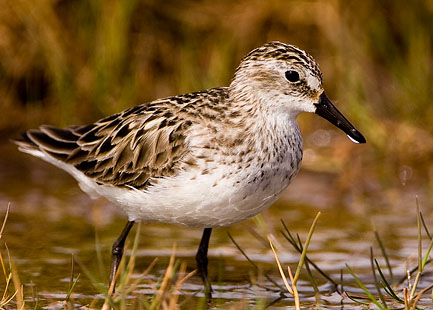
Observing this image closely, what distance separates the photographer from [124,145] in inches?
299

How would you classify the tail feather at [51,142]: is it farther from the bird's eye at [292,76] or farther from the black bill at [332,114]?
the black bill at [332,114]

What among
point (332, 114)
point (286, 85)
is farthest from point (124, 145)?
point (332, 114)

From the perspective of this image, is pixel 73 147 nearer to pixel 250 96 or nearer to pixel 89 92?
pixel 250 96

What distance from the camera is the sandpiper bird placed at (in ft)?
21.6

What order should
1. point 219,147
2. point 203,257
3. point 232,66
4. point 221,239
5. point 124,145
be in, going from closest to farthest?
point 219,147 < point 124,145 < point 203,257 < point 221,239 < point 232,66

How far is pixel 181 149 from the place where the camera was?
22.6ft

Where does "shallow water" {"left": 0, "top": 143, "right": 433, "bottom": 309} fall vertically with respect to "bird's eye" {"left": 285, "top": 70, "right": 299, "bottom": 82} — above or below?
below

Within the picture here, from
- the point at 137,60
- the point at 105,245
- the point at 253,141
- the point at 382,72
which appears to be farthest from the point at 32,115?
the point at 253,141

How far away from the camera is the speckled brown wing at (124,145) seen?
7059 millimetres

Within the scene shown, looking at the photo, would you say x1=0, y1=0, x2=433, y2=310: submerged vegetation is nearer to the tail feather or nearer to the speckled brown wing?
the tail feather

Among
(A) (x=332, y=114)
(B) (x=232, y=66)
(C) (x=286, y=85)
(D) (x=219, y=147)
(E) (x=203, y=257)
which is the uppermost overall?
(B) (x=232, y=66)

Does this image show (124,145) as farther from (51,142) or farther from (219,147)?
(219,147)

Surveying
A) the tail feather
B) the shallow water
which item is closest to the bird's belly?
the shallow water

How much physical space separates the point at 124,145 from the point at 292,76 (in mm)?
1577
